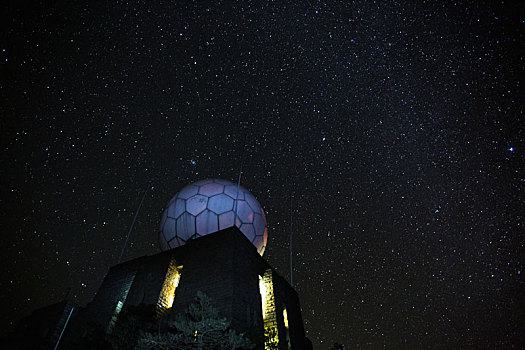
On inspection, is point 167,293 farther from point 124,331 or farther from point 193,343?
point 193,343

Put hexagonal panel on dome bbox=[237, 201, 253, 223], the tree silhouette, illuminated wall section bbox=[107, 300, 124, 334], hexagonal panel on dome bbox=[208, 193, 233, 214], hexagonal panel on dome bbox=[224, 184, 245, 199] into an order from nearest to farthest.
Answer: the tree silhouette
illuminated wall section bbox=[107, 300, 124, 334]
hexagonal panel on dome bbox=[208, 193, 233, 214]
hexagonal panel on dome bbox=[237, 201, 253, 223]
hexagonal panel on dome bbox=[224, 184, 245, 199]

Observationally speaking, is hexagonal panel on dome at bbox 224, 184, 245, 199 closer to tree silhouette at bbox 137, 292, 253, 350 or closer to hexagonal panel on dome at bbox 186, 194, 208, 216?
hexagonal panel on dome at bbox 186, 194, 208, 216

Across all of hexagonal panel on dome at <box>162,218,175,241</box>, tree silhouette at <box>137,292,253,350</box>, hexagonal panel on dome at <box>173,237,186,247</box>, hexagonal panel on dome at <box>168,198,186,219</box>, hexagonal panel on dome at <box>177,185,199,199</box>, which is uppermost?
hexagonal panel on dome at <box>177,185,199,199</box>

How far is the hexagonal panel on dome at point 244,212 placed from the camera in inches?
449

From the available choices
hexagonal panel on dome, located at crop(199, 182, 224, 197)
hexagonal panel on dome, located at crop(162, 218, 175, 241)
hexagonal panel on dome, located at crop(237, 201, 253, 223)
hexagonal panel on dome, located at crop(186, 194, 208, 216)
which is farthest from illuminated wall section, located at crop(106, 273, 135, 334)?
hexagonal panel on dome, located at crop(237, 201, 253, 223)

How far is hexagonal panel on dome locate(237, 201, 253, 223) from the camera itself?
11414 mm

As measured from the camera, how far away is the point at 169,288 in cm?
936

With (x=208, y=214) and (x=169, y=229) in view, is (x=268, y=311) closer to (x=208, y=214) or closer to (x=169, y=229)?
(x=208, y=214)

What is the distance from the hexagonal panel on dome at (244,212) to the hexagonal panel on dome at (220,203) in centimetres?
43

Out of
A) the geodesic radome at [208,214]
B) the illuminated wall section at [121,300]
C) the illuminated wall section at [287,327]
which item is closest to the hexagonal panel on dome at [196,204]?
the geodesic radome at [208,214]

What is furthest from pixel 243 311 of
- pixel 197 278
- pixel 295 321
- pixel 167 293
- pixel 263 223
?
pixel 263 223

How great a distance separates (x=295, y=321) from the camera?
36.7 feet

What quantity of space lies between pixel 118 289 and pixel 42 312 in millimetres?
6691

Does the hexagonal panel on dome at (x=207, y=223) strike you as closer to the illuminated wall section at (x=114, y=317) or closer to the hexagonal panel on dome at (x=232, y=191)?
the hexagonal panel on dome at (x=232, y=191)
